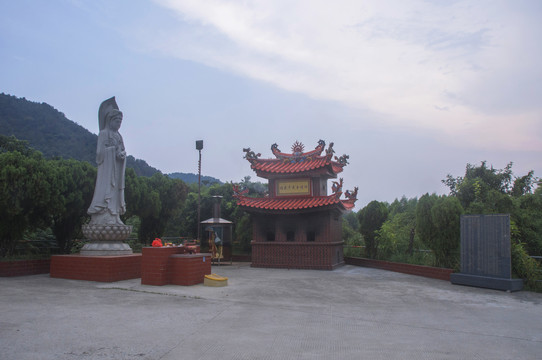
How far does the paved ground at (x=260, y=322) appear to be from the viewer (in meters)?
4.91

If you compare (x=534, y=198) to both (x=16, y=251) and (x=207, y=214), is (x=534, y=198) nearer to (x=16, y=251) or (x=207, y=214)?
(x=207, y=214)

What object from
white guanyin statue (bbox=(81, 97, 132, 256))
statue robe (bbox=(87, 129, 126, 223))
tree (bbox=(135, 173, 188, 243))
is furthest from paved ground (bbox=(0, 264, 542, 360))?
tree (bbox=(135, 173, 188, 243))

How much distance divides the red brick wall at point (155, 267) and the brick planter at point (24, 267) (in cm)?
386

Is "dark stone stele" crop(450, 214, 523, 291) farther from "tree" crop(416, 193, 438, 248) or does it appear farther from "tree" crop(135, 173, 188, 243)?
"tree" crop(135, 173, 188, 243)

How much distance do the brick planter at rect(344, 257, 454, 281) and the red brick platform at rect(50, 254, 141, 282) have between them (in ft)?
30.8

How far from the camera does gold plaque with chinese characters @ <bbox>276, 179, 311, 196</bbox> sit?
17344 mm

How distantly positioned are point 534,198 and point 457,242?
16.7 feet

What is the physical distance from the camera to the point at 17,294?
26.8ft

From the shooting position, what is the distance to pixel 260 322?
642 cm

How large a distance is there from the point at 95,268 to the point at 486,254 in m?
10.7

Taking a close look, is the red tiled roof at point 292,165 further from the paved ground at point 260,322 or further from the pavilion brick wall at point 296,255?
the paved ground at point 260,322

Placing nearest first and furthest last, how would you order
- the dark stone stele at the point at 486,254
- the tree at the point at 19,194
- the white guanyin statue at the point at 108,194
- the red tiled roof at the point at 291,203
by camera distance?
the dark stone stele at the point at 486,254, the tree at the point at 19,194, the white guanyin statue at the point at 108,194, the red tiled roof at the point at 291,203

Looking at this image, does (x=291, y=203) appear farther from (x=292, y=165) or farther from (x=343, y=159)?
(x=343, y=159)

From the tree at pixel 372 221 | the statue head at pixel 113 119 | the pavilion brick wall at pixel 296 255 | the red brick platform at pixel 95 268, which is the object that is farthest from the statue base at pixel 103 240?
the tree at pixel 372 221
